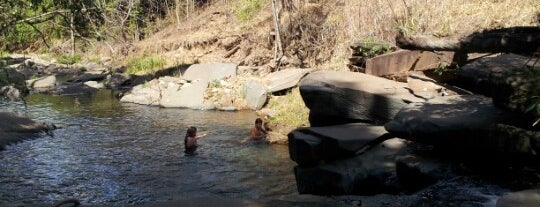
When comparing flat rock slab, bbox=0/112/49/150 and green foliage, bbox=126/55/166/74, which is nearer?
flat rock slab, bbox=0/112/49/150

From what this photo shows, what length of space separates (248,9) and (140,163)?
48.2 ft

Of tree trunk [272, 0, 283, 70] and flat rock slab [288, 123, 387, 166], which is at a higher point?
tree trunk [272, 0, 283, 70]

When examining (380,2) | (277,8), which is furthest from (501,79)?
(277,8)

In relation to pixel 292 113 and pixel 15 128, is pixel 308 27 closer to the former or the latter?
pixel 292 113

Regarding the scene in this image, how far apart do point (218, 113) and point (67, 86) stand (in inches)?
388

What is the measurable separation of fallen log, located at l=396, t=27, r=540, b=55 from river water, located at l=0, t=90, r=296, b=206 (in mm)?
3524

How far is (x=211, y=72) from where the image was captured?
19609mm

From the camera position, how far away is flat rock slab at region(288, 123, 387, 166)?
700cm

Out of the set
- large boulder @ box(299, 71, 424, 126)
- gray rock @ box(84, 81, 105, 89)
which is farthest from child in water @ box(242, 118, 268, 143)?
gray rock @ box(84, 81, 105, 89)

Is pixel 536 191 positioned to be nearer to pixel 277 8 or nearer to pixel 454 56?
pixel 454 56

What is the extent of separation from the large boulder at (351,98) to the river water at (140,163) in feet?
4.35

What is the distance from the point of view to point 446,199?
199 inches

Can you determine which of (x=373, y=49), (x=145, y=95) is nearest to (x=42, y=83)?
(x=145, y=95)

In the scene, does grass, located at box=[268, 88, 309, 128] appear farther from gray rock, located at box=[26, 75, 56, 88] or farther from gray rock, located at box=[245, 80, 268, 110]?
gray rock, located at box=[26, 75, 56, 88]
